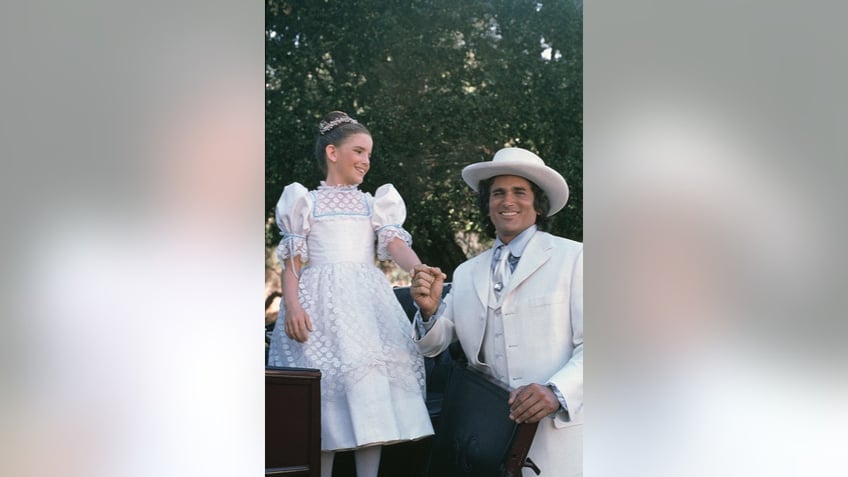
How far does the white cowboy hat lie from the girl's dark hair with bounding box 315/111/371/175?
0.47 m

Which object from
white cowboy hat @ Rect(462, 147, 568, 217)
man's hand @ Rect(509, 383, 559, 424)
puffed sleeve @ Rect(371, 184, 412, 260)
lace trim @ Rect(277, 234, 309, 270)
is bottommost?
man's hand @ Rect(509, 383, 559, 424)

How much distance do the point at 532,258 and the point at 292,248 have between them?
0.97 m

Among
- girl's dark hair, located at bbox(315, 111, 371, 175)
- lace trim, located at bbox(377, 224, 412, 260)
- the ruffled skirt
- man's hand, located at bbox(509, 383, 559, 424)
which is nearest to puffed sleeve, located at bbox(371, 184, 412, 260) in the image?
lace trim, located at bbox(377, 224, 412, 260)

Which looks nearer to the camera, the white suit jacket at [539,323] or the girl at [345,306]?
the girl at [345,306]

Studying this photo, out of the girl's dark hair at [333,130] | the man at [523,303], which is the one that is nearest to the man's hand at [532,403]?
the man at [523,303]

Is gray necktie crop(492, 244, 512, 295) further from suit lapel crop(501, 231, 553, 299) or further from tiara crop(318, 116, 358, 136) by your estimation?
tiara crop(318, 116, 358, 136)

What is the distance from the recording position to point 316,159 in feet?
13.8

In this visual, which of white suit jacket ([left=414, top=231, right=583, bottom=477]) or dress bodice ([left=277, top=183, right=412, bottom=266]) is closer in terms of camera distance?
dress bodice ([left=277, top=183, right=412, bottom=266])

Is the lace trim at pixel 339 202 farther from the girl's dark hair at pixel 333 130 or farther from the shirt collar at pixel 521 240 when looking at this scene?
the shirt collar at pixel 521 240

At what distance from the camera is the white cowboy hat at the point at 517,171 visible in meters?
4.34

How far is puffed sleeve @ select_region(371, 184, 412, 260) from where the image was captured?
4207mm

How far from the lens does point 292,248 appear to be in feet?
13.6

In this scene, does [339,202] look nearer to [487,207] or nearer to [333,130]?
[333,130]
